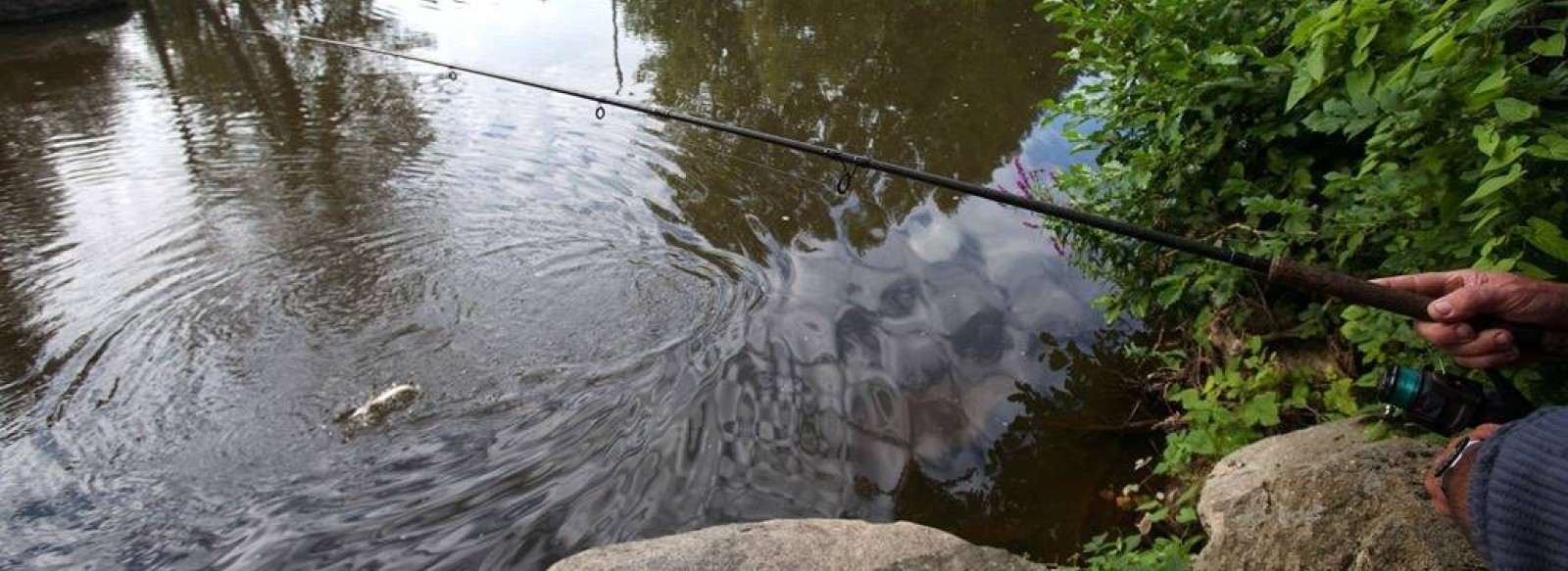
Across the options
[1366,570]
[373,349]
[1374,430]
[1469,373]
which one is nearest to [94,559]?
[373,349]

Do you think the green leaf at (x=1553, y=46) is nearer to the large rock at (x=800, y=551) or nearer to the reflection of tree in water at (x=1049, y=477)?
the large rock at (x=800, y=551)

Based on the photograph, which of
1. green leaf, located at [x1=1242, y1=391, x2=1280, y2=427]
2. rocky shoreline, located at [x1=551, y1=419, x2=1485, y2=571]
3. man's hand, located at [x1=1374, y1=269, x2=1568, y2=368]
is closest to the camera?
man's hand, located at [x1=1374, y1=269, x2=1568, y2=368]

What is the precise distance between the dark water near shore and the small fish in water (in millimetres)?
Answer: 92

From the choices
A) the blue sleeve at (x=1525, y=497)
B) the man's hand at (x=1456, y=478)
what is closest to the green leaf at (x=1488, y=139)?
the man's hand at (x=1456, y=478)

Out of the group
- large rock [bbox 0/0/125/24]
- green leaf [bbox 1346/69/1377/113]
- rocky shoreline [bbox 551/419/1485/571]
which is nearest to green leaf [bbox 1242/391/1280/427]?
rocky shoreline [bbox 551/419/1485/571]

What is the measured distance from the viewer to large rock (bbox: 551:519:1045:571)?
9.20 ft

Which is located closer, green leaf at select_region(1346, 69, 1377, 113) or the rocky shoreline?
the rocky shoreline

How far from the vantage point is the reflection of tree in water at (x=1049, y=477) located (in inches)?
148

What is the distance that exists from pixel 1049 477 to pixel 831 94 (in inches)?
261

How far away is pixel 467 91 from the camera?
32.0ft

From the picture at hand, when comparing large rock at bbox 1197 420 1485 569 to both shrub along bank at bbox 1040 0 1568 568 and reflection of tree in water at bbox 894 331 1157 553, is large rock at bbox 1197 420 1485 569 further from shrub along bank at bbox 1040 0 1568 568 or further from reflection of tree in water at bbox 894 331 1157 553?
reflection of tree in water at bbox 894 331 1157 553

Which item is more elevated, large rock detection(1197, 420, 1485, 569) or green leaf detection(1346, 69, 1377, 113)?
green leaf detection(1346, 69, 1377, 113)

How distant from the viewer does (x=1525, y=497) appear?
1286 millimetres

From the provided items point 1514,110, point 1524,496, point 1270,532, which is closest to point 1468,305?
point 1514,110
